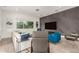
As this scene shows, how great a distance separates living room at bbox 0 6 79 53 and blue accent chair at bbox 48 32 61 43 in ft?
0.23

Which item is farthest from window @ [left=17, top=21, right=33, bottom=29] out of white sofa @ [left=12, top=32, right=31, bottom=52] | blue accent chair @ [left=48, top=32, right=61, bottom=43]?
blue accent chair @ [left=48, top=32, right=61, bottom=43]

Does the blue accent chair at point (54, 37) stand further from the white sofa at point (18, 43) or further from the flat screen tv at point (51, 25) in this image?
the white sofa at point (18, 43)

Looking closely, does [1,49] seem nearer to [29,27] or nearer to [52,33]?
[29,27]

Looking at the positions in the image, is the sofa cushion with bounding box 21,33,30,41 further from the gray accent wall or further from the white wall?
the gray accent wall

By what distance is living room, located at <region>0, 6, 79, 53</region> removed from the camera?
1700 mm

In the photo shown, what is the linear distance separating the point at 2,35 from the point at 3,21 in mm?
283

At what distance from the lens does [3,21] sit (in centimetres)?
169

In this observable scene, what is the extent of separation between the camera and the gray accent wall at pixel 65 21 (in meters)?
1.87

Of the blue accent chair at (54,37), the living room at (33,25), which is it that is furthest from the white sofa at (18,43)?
the blue accent chair at (54,37)

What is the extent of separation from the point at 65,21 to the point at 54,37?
17.8 inches

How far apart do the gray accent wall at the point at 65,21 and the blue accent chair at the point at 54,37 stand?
4.7 inches

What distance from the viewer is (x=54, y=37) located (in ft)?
6.33
